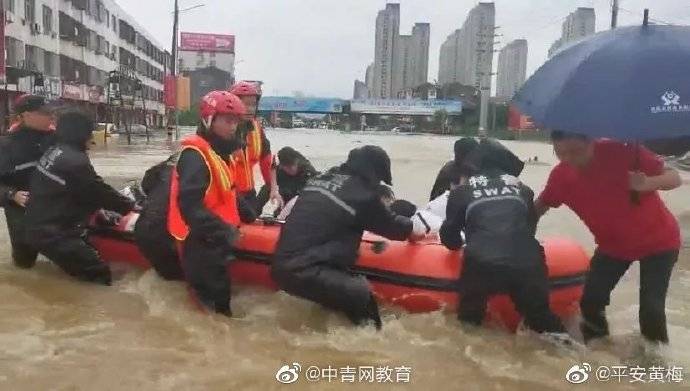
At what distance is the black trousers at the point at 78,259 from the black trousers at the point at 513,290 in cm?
278

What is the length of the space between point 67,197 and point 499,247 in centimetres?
319

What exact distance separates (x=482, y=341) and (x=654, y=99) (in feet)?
5.52

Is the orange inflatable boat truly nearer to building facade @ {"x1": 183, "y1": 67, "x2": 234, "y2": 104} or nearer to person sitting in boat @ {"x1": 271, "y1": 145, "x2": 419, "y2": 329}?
person sitting in boat @ {"x1": 271, "y1": 145, "x2": 419, "y2": 329}

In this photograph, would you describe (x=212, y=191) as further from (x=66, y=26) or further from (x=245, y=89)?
(x=66, y=26)

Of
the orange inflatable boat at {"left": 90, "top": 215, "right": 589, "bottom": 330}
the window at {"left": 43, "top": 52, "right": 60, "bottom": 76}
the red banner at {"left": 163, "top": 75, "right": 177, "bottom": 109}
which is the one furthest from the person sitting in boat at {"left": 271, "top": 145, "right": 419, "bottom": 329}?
the window at {"left": 43, "top": 52, "right": 60, "bottom": 76}

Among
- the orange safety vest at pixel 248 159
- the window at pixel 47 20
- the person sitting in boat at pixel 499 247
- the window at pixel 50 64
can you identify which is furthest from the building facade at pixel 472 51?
the person sitting in boat at pixel 499 247

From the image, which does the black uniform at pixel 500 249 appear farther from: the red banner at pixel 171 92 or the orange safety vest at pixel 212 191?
the red banner at pixel 171 92

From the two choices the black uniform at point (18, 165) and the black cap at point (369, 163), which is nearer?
the black cap at point (369, 163)

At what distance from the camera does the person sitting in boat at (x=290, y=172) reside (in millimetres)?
6418

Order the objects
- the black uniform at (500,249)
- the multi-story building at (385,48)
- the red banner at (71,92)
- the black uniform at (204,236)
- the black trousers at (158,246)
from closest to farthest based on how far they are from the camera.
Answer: the black uniform at (500,249), the black uniform at (204,236), the black trousers at (158,246), the red banner at (71,92), the multi-story building at (385,48)

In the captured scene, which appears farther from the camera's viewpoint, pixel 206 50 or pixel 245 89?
pixel 206 50

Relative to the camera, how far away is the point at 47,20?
117 ft

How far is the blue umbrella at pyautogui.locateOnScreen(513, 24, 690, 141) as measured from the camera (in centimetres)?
324

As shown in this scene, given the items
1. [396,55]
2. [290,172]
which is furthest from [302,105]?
[290,172]
